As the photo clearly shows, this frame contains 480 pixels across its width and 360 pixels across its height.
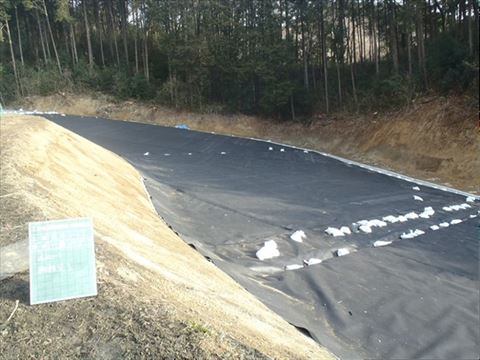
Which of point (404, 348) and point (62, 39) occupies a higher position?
point (62, 39)

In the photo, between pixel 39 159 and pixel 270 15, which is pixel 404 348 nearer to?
pixel 39 159

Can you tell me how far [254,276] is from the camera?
5.25m

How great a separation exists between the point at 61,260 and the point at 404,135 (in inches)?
567

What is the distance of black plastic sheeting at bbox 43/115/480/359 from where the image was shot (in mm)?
4039

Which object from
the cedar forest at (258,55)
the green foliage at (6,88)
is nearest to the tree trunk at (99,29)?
the cedar forest at (258,55)

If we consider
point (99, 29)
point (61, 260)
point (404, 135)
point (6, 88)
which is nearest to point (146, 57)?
point (99, 29)

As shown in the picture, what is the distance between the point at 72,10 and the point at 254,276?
3189 centimetres

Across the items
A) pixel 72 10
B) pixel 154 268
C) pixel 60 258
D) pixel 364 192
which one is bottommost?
pixel 364 192

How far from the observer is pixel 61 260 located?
116 inches

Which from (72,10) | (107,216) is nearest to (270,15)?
(72,10)

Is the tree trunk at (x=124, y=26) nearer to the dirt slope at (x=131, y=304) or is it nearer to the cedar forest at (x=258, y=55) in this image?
the cedar forest at (x=258, y=55)

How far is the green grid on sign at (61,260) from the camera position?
2883mm

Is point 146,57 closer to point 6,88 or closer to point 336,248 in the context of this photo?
point 6,88

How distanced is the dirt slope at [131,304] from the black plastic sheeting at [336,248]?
58 centimetres
